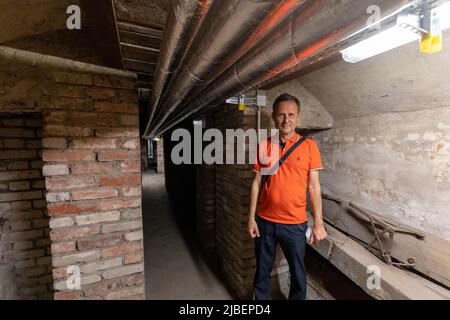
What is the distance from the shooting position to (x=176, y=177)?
17.5 ft

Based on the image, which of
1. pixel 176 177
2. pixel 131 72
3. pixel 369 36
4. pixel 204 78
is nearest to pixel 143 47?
pixel 131 72

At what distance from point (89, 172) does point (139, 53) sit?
808 millimetres

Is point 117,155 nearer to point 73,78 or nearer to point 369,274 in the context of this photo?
point 73,78

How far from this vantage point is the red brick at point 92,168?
1.37 metres

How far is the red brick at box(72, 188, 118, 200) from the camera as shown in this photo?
1.38m

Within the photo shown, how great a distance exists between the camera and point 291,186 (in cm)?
148

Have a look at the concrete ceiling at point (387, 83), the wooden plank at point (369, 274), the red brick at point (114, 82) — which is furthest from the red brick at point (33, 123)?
the wooden plank at point (369, 274)

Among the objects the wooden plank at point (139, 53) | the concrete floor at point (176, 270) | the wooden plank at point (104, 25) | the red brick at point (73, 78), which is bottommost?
the concrete floor at point (176, 270)

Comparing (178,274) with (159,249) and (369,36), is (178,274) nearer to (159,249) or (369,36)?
(159,249)

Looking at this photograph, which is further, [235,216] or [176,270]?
[176,270]

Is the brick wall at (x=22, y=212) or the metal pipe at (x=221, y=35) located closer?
the metal pipe at (x=221, y=35)

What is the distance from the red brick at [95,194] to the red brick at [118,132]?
360 mm

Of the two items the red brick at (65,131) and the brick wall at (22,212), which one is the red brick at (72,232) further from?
the brick wall at (22,212)

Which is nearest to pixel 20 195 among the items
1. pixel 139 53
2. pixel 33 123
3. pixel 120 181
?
pixel 33 123
